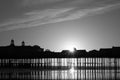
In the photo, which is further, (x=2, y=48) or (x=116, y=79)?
(x=2, y=48)

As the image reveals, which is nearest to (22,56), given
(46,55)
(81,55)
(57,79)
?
(46,55)

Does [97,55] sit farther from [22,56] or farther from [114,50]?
[22,56]

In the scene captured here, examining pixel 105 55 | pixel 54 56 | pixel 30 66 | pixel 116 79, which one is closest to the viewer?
pixel 116 79

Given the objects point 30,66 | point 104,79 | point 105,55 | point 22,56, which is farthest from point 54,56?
point 104,79

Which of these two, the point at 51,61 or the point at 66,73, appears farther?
the point at 51,61

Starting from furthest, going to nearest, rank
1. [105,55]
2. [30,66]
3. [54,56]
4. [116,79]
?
[30,66]
[54,56]
[105,55]
[116,79]

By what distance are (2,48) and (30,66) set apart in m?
7.24

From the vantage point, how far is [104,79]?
37.2 meters

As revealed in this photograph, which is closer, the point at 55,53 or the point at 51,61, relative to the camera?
the point at 55,53

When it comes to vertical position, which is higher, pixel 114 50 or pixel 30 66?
pixel 114 50

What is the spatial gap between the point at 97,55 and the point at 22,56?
13352 mm

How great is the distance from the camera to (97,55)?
50219 millimetres

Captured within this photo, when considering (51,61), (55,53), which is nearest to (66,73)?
(55,53)

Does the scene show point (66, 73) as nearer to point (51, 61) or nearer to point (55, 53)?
point (55, 53)
